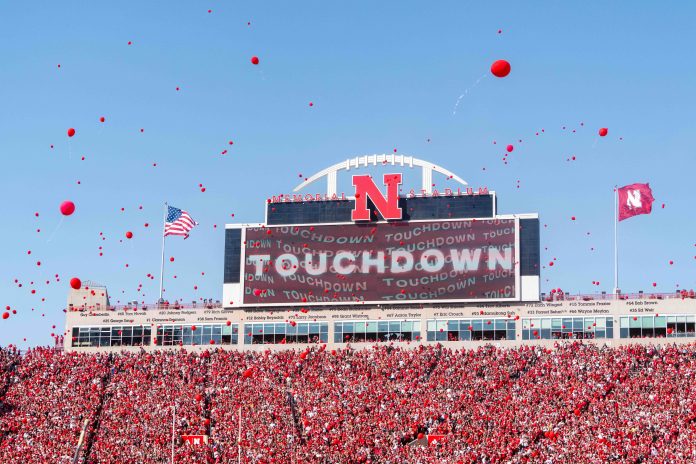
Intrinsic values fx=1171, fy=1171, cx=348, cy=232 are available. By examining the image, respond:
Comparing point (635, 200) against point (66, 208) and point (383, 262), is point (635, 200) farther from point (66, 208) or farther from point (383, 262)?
point (66, 208)

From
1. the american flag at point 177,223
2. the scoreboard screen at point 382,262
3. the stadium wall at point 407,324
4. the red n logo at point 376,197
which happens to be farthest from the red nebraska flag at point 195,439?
the red n logo at point 376,197

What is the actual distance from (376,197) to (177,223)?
44.2 ft

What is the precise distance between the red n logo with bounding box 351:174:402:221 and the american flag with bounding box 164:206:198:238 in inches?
437

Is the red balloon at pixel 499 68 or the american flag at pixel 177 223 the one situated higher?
the red balloon at pixel 499 68

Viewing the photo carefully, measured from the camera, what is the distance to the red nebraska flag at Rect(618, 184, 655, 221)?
73.1m

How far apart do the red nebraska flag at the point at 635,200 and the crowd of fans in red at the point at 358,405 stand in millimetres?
8808

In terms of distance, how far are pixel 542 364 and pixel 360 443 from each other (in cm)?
1370

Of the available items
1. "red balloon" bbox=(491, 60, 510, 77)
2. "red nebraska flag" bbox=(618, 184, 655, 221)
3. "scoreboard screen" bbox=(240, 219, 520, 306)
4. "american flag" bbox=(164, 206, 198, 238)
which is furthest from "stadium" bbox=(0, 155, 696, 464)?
"red balloon" bbox=(491, 60, 510, 77)

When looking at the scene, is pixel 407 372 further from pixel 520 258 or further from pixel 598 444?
pixel 598 444

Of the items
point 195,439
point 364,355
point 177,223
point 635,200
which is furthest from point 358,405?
point 635,200

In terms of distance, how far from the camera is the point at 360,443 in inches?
2426

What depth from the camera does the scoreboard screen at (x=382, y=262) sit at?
242 ft

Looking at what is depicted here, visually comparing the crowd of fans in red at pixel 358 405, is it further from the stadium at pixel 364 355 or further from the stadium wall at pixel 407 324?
the stadium wall at pixel 407 324

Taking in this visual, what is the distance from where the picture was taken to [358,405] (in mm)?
66250
